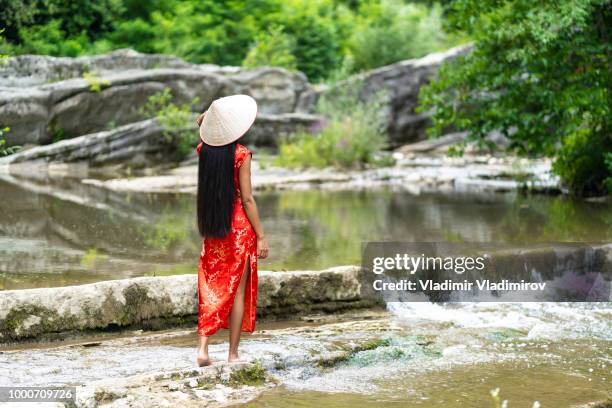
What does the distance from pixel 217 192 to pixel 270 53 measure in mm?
25380

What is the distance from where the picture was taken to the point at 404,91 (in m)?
26.7

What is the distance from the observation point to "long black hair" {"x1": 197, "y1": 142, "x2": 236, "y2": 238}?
16.8 ft

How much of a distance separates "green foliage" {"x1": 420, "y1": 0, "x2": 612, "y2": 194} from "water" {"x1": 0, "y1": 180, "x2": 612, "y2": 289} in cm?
112

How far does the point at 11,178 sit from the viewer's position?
17953 millimetres

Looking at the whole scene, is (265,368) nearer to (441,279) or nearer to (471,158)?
(441,279)

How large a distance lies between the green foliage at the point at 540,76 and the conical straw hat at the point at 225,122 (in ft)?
24.9

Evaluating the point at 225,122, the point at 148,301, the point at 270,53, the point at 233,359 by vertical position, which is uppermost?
the point at 270,53

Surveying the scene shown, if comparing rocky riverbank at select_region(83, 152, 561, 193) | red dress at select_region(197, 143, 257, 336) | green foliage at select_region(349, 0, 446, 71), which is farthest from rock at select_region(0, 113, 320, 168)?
red dress at select_region(197, 143, 257, 336)

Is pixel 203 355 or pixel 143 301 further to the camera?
pixel 143 301

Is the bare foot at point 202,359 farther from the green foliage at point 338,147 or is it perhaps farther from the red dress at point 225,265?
the green foliage at point 338,147

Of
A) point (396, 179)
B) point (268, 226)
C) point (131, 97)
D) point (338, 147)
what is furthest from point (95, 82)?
point (268, 226)

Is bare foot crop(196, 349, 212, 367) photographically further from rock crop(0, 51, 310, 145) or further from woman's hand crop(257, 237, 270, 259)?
rock crop(0, 51, 310, 145)

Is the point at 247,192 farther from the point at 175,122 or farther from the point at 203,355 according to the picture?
the point at 175,122

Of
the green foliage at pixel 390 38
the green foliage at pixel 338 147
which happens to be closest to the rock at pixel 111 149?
the green foliage at pixel 338 147
